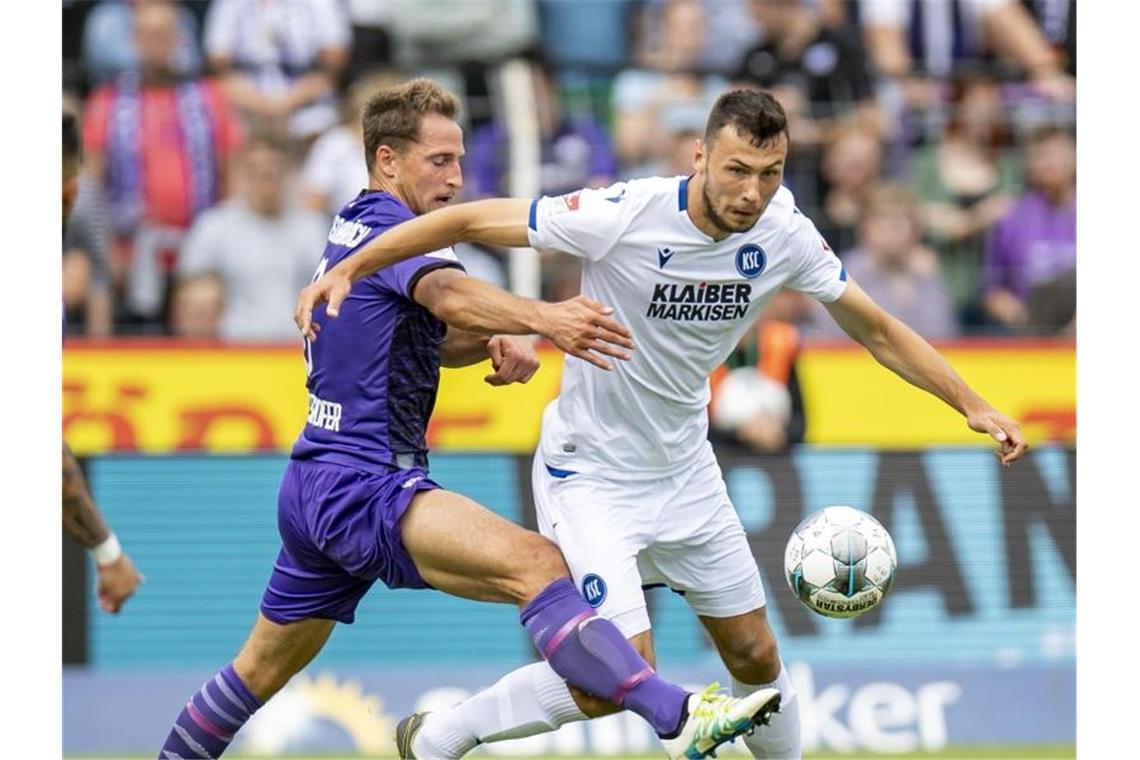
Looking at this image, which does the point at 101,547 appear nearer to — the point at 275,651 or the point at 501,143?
the point at 275,651

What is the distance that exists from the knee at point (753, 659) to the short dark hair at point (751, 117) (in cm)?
191

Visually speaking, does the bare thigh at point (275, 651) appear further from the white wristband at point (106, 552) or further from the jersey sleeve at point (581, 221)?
the jersey sleeve at point (581, 221)

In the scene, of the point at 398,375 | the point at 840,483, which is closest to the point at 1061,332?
the point at 840,483

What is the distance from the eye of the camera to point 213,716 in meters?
7.73

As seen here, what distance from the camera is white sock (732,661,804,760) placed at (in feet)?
26.0

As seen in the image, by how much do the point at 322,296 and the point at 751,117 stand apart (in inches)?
63.2

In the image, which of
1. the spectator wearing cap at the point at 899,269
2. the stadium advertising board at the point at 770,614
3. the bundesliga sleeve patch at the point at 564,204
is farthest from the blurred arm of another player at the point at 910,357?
the spectator wearing cap at the point at 899,269

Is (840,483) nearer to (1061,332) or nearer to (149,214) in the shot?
(1061,332)

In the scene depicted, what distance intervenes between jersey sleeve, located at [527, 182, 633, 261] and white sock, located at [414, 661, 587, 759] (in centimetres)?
151

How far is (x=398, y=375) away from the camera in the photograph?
24.1 ft

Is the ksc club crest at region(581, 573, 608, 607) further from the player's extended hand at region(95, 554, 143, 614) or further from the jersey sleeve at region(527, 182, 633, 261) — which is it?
the player's extended hand at region(95, 554, 143, 614)

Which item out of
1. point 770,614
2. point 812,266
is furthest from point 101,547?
point 770,614

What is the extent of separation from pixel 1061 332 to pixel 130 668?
5979mm

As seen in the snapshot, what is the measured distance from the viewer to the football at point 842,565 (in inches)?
300
